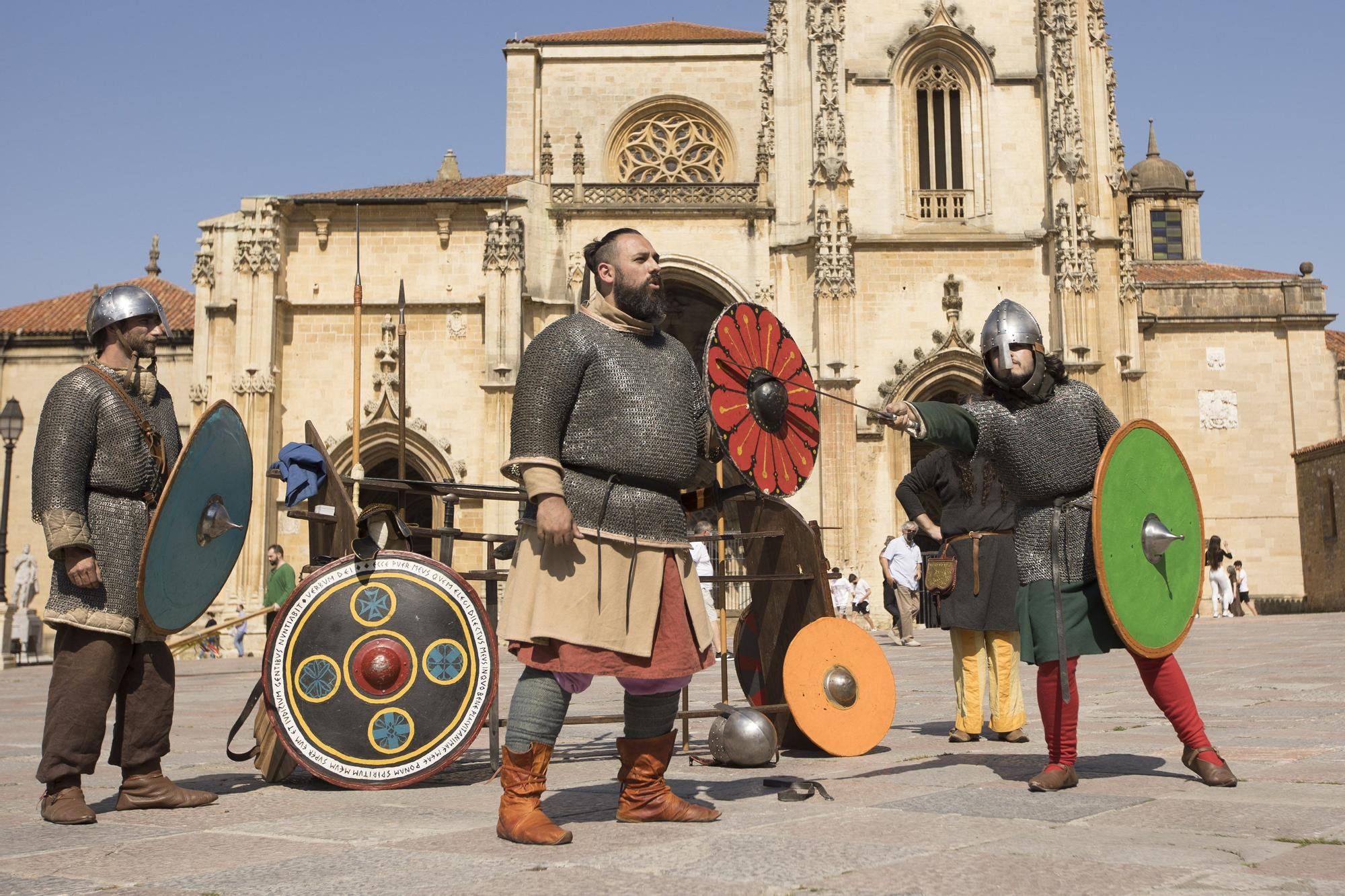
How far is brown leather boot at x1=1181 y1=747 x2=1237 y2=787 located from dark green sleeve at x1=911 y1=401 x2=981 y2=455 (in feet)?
4.45

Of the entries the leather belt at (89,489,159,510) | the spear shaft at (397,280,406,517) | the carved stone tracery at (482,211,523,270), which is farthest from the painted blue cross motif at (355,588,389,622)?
the carved stone tracery at (482,211,523,270)

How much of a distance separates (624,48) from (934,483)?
27.3 m

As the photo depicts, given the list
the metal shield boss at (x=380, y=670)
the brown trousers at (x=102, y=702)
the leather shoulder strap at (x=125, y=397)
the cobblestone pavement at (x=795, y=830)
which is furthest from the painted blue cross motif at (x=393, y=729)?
the leather shoulder strap at (x=125, y=397)

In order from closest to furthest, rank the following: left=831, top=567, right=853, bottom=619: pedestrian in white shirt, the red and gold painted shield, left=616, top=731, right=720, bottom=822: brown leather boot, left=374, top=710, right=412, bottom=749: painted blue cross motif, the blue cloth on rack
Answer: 1. left=616, top=731, right=720, bottom=822: brown leather boot
2. the red and gold painted shield
3. left=374, top=710, right=412, bottom=749: painted blue cross motif
4. the blue cloth on rack
5. left=831, top=567, right=853, bottom=619: pedestrian in white shirt

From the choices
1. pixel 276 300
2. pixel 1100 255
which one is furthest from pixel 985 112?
pixel 276 300

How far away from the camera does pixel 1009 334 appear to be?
5.05m

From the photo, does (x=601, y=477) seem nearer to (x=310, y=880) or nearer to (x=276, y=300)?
(x=310, y=880)

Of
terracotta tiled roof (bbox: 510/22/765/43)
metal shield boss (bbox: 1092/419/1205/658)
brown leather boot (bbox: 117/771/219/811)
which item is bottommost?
brown leather boot (bbox: 117/771/219/811)

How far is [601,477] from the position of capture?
4.24 metres

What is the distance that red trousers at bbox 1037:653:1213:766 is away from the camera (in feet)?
15.7

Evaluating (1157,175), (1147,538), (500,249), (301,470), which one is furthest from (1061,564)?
(1157,175)

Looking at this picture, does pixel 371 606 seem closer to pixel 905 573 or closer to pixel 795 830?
pixel 795 830

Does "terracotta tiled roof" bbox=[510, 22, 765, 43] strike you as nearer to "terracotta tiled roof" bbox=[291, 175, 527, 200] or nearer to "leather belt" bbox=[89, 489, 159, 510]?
"terracotta tiled roof" bbox=[291, 175, 527, 200]

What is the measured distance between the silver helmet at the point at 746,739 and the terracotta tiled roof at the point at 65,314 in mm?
30956
